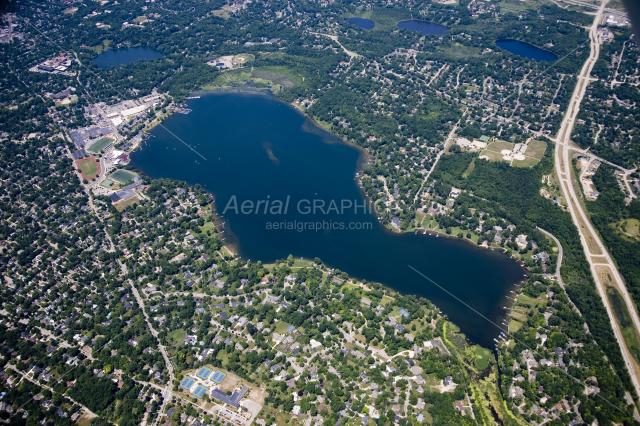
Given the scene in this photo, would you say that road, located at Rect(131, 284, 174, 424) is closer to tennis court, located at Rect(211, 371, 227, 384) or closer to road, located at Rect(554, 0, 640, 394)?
tennis court, located at Rect(211, 371, 227, 384)

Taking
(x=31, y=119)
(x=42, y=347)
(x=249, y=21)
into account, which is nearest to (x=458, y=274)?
(x=42, y=347)

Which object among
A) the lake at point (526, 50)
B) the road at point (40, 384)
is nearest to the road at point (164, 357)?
the road at point (40, 384)

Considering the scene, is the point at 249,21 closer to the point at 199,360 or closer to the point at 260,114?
the point at 260,114

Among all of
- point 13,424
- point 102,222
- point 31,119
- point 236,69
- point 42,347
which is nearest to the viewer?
point 13,424

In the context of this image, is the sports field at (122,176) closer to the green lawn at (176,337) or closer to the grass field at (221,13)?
the green lawn at (176,337)

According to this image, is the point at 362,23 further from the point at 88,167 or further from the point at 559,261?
the point at 559,261

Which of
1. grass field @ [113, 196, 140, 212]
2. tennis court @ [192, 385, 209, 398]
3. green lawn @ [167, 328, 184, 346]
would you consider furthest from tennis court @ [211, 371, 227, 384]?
grass field @ [113, 196, 140, 212]
